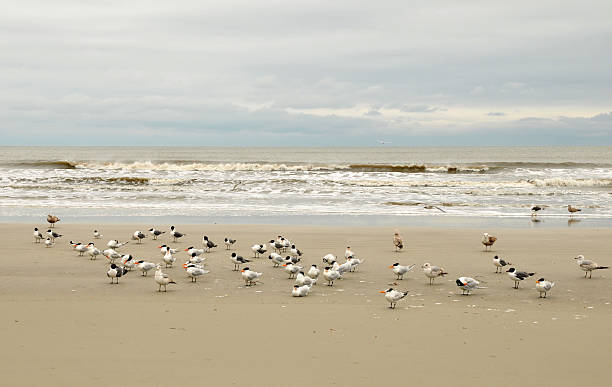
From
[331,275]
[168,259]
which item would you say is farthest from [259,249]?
[331,275]

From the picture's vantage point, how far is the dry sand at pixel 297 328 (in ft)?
20.2

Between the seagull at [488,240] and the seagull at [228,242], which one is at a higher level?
the seagull at [488,240]

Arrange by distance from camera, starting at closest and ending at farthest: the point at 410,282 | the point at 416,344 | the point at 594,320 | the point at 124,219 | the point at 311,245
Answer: the point at 416,344 → the point at 594,320 → the point at 410,282 → the point at 311,245 → the point at 124,219

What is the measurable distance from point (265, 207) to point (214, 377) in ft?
64.4

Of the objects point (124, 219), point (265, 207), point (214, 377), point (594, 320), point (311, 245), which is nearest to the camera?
point (214, 377)

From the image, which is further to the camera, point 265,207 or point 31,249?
point 265,207

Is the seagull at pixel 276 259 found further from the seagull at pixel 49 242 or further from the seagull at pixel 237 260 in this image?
the seagull at pixel 49 242

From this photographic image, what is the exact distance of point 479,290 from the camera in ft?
34.1

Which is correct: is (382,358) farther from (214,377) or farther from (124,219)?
(124,219)

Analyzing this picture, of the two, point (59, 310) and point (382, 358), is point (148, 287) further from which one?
point (382, 358)

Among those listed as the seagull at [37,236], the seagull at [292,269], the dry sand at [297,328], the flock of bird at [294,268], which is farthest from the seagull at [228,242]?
the seagull at [37,236]

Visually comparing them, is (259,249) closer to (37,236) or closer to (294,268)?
(294,268)

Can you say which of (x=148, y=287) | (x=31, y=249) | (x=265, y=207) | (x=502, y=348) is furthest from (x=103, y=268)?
(x=265, y=207)

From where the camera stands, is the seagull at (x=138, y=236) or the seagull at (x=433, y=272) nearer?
the seagull at (x=433, y=272)
